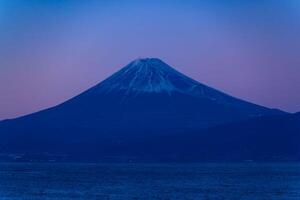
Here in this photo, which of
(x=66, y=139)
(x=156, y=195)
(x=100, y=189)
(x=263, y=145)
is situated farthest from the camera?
(x=66, y=139)

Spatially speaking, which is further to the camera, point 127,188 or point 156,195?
point 127,188

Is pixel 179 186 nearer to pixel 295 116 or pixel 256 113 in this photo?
pixel 295 116

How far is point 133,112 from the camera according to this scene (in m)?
155

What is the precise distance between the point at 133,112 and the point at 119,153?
705 inches

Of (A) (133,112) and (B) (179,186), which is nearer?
(B) (179,186)

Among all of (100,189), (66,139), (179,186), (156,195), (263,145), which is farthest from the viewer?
(66,139)

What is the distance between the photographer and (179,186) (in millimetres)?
61719

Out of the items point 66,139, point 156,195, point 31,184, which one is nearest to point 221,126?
point 66,139

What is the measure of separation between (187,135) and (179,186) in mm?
75604

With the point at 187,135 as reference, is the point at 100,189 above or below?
below

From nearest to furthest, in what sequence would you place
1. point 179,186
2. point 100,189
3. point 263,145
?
point 100,189 < point 179,186 < point 263,145

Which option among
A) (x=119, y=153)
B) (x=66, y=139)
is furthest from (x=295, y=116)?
(x=66, y=139)

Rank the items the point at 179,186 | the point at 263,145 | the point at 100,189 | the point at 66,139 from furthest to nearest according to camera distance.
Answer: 1. the point at 66,139
2. the point at 263,145
3. the point at 179,186
4. the point at 100,189

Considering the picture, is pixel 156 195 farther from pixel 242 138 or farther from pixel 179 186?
pixel 242 138
